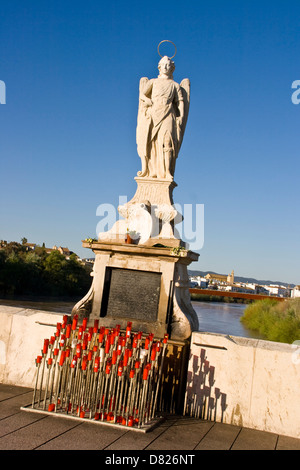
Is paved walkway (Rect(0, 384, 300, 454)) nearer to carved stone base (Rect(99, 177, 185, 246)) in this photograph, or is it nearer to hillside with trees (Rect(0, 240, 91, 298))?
carved stone base (Rect(99, 177, 185, 246))

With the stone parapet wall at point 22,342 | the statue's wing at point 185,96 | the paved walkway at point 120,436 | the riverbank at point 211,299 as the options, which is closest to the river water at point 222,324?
the statue's wing at point 185,96

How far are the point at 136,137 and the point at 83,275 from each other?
43.0m

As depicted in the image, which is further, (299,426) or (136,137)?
(136,137)

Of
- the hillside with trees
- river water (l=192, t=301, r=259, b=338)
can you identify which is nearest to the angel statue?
river water (l=192, t=301, r=259, b=338)

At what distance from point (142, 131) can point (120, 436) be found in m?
4.53

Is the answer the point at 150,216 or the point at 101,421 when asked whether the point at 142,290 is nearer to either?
the point at 150,216

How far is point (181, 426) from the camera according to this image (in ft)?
16.7

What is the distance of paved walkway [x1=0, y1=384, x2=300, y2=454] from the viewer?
4.25 m

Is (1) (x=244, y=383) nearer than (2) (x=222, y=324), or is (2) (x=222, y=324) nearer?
(1) (x=244, y=383)

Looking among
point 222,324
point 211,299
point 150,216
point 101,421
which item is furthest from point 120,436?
point 211,299

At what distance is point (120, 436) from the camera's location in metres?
4.55
